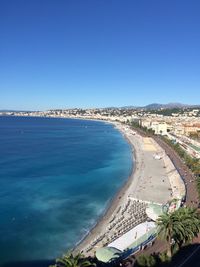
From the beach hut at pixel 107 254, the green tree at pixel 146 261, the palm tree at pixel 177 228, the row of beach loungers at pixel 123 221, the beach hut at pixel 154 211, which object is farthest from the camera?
the beach hut at pixel 154 211

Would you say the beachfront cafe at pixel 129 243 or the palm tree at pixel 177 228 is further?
the beachfront cafe at pixel 129 243

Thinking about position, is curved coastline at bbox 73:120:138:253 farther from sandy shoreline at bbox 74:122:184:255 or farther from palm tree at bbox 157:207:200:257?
palm tree at bbox 157:207:200:257

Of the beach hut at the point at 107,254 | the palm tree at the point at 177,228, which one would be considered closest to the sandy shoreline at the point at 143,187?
the beach hut at the point at 107,254

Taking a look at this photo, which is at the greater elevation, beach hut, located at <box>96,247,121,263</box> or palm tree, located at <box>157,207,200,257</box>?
palm tree, located at <box>157,207,200,257</box>

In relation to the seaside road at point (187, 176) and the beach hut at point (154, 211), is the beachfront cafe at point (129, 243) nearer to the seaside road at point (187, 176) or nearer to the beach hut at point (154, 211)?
the beach hut at point (154, 211)

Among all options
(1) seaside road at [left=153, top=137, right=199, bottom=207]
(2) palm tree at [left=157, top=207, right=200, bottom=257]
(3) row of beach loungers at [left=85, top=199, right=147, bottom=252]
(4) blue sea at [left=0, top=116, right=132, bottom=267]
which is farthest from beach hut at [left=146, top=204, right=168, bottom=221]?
(2) palm tree at [left=157, top=207, right=200, bottom=257]

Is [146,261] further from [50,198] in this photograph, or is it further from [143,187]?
[143,187]

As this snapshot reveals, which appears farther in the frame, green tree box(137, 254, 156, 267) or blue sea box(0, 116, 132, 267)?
blue sea box(0, 116, 132, 267)
